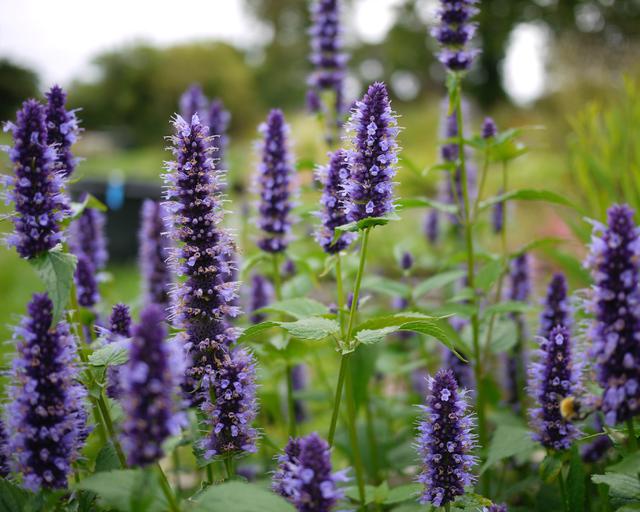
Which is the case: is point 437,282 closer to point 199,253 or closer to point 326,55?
point 199,253

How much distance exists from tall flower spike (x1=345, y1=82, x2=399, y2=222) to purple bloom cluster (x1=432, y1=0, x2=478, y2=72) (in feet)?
4.22

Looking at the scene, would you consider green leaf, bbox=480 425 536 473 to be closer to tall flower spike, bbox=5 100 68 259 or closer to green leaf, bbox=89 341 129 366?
green leaf, bbox=89 341 129 366

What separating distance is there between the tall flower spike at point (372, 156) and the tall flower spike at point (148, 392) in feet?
3.20

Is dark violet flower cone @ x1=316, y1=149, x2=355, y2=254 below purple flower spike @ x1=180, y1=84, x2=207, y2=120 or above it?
below

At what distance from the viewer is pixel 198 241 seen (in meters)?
2.16

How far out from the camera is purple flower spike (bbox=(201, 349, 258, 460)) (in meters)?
2.11

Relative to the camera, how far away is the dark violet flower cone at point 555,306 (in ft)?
9.58

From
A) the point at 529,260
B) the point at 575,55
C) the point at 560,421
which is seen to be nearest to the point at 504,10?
the point at 575,55

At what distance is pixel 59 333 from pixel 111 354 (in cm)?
24

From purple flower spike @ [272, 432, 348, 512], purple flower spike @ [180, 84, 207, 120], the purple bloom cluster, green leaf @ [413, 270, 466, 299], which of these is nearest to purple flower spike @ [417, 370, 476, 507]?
purple flower spike @ [272, 432, 348, 512]

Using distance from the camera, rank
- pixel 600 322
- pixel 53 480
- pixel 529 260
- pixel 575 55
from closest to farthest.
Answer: pixel 600 322 → pixel 53 480 → pixel 529 260 → pixel 575 55

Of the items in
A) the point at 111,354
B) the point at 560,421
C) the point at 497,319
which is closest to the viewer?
the point at 111,354

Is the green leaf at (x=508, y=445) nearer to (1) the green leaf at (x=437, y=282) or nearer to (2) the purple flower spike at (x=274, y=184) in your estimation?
(1) the green leaf at (x=437, y=282)

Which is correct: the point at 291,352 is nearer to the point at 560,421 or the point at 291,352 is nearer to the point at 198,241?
the point at 198,241
